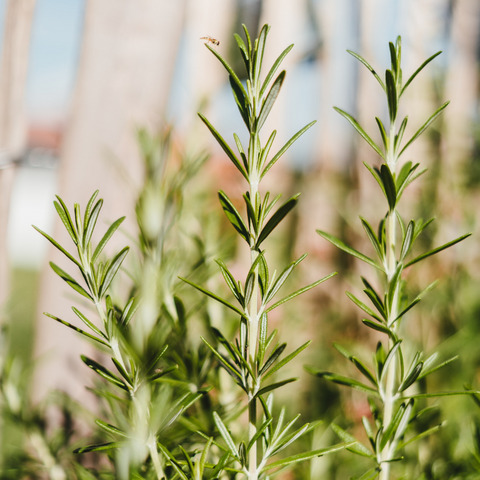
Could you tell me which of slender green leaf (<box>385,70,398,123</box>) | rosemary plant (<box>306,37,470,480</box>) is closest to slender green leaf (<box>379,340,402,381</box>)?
rosemary plant (<box>306,37,470,480</box>)

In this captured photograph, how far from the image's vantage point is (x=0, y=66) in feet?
1.41

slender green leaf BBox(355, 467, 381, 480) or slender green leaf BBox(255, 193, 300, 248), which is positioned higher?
slender green leaf BBox(255, 193, 300, 248)

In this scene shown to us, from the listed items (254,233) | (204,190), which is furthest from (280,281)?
(204,190)

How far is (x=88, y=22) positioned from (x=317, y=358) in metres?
0.76

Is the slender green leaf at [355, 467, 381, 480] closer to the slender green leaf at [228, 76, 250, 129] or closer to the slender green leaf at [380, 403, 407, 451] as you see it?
the slender green leaf at [380, 403, 407, 451]

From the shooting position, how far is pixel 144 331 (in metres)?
0.23

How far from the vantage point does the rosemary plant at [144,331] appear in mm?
183

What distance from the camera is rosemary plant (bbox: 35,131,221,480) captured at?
0.18m

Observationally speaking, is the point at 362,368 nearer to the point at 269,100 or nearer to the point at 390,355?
the point at 390,355

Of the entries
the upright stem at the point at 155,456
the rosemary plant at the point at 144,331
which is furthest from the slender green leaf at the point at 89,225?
the upright stem at the point at 155,456

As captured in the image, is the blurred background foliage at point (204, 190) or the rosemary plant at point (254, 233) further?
the blurred background foliage at point (204, 190)

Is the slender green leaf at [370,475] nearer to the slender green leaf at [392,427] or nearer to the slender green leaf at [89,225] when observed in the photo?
the slender green leaf at [392,427]

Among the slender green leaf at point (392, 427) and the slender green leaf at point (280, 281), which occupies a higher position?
the slender green leaf at point (280, 281)

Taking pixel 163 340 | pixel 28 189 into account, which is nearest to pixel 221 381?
pixel 163 340
